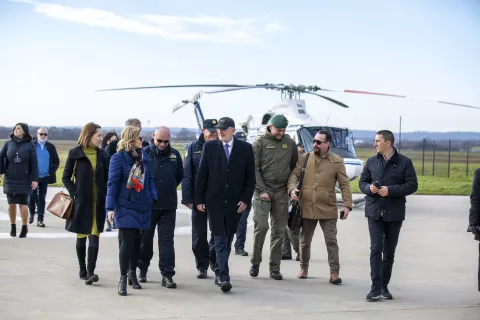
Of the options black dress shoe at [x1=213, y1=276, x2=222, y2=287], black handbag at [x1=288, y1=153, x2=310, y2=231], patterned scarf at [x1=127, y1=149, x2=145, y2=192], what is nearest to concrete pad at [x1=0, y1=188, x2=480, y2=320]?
black dress shoe at [x1=213, y1=276, x2=222, y2=287]

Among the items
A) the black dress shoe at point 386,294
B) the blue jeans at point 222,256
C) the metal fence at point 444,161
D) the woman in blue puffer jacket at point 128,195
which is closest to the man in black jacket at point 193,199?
the blue jeans at point 222,256

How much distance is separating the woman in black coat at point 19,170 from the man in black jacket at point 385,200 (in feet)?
20.6

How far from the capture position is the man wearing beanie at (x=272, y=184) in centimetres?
1007

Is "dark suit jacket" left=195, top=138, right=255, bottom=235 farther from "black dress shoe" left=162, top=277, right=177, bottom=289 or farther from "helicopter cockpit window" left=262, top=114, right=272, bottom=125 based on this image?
"helicopter cockpit window" left=262, top=114, right=272, bottom=125

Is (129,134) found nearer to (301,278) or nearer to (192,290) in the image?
(192,290)

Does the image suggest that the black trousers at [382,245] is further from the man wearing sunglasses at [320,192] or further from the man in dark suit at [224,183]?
the man in dark suit at [224,183]

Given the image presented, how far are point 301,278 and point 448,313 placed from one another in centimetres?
237

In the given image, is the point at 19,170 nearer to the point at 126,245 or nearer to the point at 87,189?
the point at 87,189

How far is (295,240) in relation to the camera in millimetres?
11547

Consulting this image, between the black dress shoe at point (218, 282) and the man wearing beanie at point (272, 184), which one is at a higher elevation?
the man wearing beanie at point (272, 184)

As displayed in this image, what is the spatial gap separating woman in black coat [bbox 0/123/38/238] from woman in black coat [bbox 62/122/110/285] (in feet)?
12.2

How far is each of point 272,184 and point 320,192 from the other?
0.62 metres

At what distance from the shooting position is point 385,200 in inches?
343

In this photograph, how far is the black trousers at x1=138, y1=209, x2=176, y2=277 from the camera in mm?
9303
